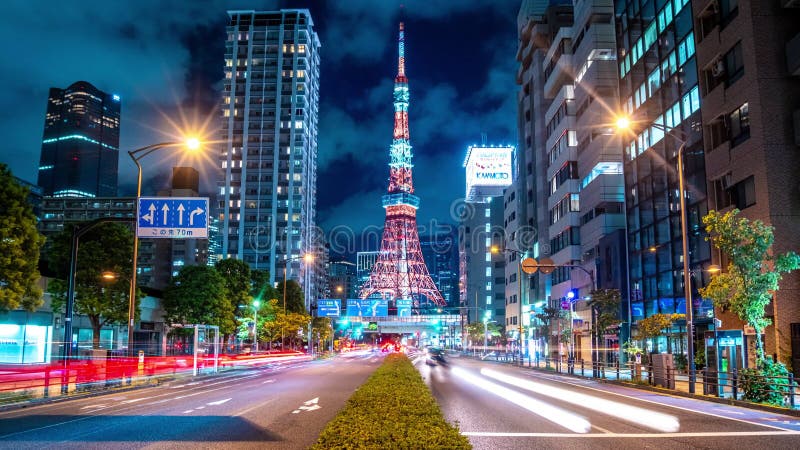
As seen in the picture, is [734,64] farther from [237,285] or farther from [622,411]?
[237,285]

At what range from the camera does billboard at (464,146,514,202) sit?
586ft

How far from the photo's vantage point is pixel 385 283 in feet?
578

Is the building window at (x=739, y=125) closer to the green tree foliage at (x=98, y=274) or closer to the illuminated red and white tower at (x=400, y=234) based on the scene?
the green tree foliage at (x=98, y=274)

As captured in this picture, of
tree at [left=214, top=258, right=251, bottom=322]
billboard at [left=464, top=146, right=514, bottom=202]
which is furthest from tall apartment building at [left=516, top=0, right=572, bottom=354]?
billboard at [left=464, top=146, right=514, bottom=202]

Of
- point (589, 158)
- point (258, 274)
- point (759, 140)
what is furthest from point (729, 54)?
point (258, 274)

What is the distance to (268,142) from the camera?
156 m

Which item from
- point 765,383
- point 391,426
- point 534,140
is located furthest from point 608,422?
point 534,140

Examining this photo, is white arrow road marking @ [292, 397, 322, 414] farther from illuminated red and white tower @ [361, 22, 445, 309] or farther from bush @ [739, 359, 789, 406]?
illuminated red and white tower @ [361, 22, 445, 309]

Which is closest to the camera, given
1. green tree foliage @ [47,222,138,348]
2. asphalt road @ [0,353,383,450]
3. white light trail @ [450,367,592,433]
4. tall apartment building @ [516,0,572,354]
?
asphalt road @ [0,353,383,450]

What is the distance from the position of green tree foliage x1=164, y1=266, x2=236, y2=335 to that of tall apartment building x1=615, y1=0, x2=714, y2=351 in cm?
3489

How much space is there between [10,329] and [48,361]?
17.4 metres

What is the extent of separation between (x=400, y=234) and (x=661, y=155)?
13560 centimetres

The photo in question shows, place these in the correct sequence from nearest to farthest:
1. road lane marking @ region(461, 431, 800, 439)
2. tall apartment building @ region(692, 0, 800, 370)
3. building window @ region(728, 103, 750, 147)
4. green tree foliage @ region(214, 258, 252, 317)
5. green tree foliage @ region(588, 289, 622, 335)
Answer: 1. road lane marking @ region(461, 431, 800, 439)
2. tall apartment building @ region(692, 0, 800, 370)
3. building window @ region(728, 103, 750, 147)
4. green tree foliage @ region(588, 289, 622, 335)
5. green tree foliage @ region(214, 258, 252, 317)

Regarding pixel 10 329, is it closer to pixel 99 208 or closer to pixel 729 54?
pixel 729 54
